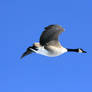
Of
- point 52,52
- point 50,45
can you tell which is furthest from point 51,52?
point 50,45

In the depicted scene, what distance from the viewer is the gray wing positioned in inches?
663

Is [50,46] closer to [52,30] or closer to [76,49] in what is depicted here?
[52,30]

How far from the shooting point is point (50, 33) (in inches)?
690

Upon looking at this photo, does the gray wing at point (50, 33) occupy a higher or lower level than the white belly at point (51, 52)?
higher

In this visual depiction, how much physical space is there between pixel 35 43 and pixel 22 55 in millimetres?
2000

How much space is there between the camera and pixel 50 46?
59.8ft

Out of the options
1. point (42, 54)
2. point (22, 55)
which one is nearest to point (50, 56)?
point (42, 54)

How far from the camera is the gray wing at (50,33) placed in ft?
55.2

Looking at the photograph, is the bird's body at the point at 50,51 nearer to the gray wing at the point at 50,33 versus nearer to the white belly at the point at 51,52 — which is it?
the white belly at the point at 51,52

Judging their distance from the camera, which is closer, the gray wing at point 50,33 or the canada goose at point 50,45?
the gray wing at point 50,33

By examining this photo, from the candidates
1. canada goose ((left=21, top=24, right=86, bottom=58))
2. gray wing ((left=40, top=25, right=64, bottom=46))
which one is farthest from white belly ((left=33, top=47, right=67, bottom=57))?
gray wing ((left=40, top=25, right=64, bottom=46))

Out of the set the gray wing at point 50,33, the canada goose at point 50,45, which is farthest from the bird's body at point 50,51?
the gray wing at point 50,33

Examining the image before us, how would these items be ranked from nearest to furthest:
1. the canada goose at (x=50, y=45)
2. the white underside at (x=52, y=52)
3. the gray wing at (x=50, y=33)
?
the gray wing at (x=50, y=33) < the canada goose at (x=50, y=45) < the white underside at (x=52, y=52)

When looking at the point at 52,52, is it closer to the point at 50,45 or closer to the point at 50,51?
the point at 50,51
